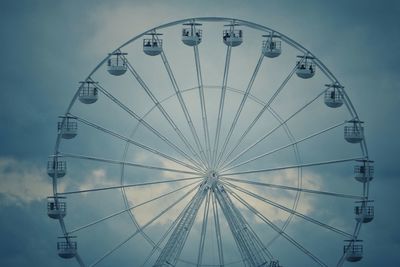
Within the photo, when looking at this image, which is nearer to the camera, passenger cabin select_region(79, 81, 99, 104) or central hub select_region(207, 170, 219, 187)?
central hub select_region(207, 170, 219, 187)

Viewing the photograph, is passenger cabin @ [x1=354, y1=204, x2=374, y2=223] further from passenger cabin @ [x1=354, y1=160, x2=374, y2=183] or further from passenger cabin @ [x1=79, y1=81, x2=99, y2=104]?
passenger cabin @ [x1=79, y1=81, x2=99, y2=104]

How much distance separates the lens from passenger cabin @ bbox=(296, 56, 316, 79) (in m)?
92.5

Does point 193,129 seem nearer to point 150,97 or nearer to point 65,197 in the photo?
point 150,97

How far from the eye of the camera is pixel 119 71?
305ft

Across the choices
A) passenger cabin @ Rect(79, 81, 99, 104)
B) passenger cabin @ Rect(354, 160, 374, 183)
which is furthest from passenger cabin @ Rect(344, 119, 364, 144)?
passenger cabin @ Rect(79, 81, 99, 104)

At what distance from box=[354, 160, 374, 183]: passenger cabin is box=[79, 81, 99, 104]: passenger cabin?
653 inches

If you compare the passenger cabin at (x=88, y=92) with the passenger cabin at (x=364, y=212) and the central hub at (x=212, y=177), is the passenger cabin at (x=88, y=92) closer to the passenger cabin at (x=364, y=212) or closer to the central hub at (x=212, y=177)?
the central hub at (x=212, y=177)

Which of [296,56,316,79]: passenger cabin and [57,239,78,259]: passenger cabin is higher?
[296,56,316,79]: passenger cabin

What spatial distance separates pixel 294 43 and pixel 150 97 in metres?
9.19

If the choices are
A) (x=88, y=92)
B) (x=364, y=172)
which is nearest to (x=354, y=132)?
(x=364, y=172)

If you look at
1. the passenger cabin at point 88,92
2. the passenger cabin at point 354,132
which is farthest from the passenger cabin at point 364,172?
the passenger cabin at point 88,92

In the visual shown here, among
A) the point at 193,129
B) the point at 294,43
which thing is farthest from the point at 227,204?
the point at 294,43

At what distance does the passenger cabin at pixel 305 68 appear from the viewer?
9250cm

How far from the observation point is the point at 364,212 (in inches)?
3661
